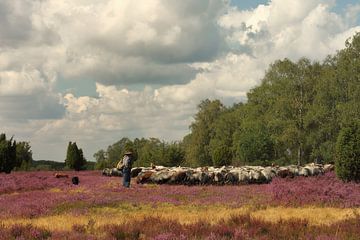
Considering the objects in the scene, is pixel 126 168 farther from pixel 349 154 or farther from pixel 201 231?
pixel 201 231

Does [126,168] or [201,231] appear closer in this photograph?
[201,231]

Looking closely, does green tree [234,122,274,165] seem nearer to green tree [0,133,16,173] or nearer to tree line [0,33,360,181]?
tree line [0,33,360,181]

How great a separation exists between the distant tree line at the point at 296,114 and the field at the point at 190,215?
27748mm

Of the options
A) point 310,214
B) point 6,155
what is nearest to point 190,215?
point 310,214

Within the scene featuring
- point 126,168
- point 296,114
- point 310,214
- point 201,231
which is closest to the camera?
point 201,231

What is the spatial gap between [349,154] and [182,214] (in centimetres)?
1318

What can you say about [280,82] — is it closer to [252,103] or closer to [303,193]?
[252,103]

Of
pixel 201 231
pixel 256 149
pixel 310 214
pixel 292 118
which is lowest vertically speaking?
pixel 201 231

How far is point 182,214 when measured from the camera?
16.0 meters

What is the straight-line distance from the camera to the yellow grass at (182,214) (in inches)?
558

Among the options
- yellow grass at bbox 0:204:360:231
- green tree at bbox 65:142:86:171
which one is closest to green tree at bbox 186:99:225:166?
green tree at bbox 65:142:86:171

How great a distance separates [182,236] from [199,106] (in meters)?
88.4

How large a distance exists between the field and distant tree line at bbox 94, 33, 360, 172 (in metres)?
27.7

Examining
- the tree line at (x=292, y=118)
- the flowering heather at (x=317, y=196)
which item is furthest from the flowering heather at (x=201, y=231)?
the tree line at (x=292, y=118)
